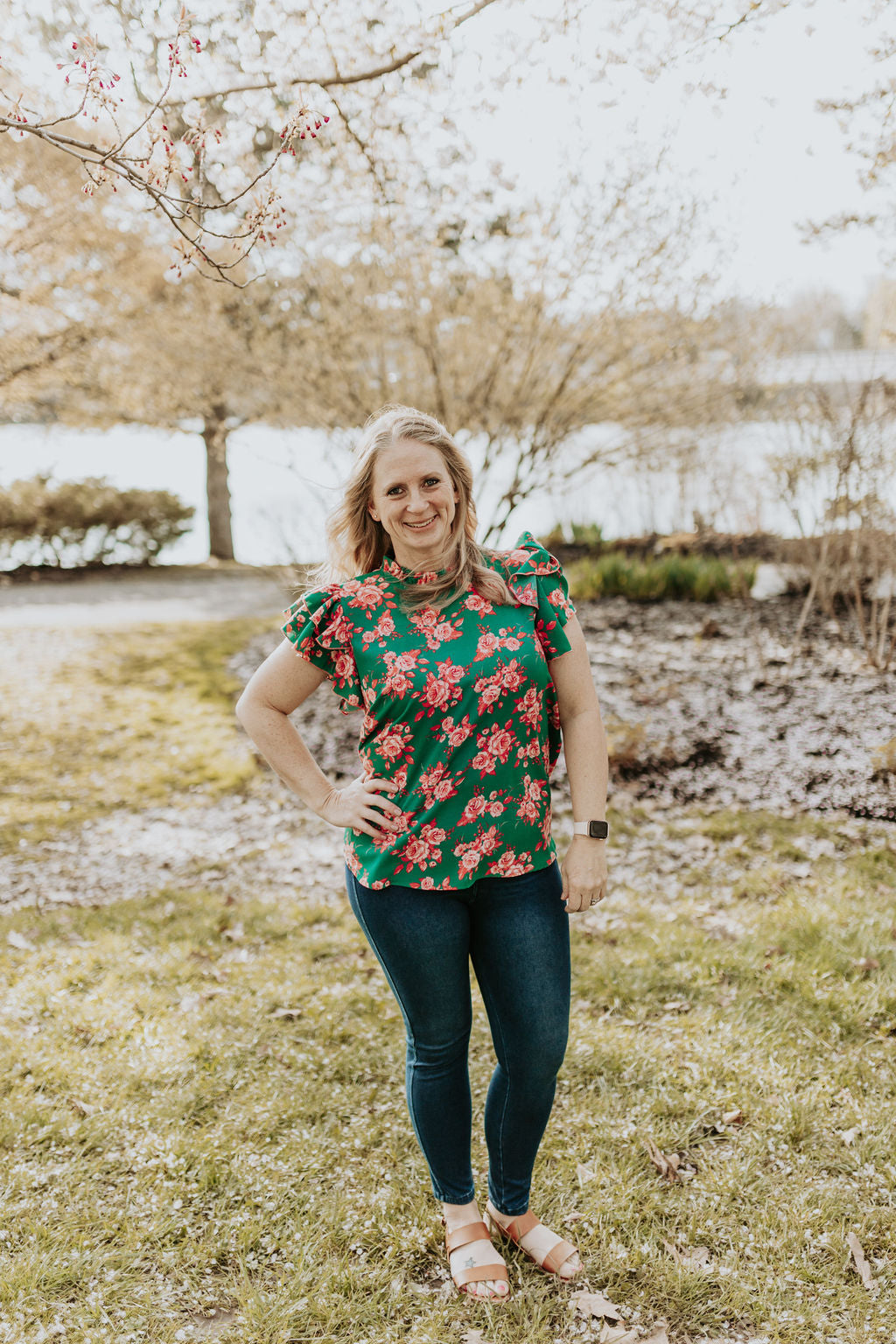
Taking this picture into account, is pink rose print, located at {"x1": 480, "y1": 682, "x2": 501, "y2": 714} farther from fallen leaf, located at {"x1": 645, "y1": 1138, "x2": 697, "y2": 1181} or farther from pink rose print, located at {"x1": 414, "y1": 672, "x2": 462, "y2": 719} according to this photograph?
fallen leaf, located at {"x1": 645, "y1": 1138, "x2": 697, "y2": 1181}

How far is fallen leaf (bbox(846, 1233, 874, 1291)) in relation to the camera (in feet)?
7.21

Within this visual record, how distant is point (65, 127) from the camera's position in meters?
6.37

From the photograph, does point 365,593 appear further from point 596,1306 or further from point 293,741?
point 596,1306

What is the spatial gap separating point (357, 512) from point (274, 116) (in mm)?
4283

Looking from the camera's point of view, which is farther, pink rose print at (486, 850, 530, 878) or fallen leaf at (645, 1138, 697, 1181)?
fallen leaf at (645, 1138, 697, 1181)

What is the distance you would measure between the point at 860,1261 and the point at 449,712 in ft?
5.57

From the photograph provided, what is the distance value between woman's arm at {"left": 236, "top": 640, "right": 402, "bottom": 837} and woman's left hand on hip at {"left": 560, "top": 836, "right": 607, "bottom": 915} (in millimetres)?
460

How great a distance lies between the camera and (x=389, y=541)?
2232 millimetres

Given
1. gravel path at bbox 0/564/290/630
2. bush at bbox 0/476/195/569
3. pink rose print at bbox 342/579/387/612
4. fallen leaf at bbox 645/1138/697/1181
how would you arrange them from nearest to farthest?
1. pink rose print at bbox 342/579/387/612
2. fallen leaf at bbox 645/1138/697/1181
3. gravel path at bbox 0/564/290/630
4. bush at bbox 0/476/195/569

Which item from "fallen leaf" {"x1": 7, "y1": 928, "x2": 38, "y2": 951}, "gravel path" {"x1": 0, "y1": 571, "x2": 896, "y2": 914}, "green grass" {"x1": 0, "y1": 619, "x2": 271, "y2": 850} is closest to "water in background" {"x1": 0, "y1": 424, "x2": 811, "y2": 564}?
"green grass" {"x1": 0, "y1": 619, "x2": 271, "y2": 850}

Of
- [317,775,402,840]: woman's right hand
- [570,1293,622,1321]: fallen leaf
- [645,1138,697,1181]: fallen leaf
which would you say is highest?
[317,775,402,840]: woman's right hand

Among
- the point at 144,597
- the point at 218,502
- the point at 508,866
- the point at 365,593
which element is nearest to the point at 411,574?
the point at 365,593

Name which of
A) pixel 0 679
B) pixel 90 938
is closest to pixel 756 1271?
pixel 90 938

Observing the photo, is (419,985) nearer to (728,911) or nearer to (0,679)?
(728,911)
